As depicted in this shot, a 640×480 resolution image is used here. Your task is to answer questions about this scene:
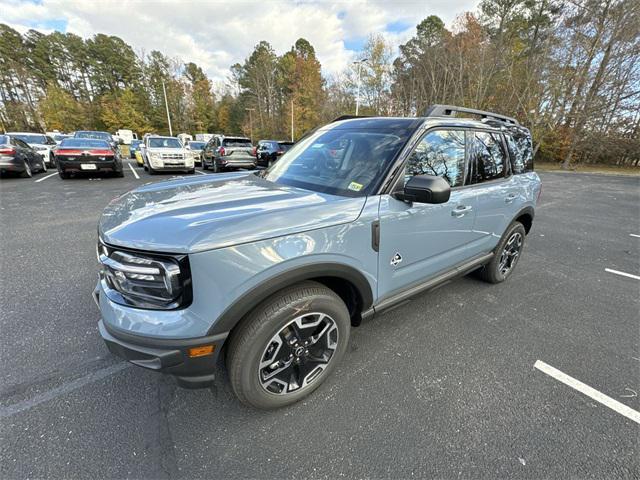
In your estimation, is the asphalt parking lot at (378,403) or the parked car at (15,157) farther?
the parked car at (15,157)

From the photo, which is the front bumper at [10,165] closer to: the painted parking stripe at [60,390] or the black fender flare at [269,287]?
the painted parking stripe at [60,390]

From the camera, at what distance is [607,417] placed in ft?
5.94

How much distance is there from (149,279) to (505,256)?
383 centimetres

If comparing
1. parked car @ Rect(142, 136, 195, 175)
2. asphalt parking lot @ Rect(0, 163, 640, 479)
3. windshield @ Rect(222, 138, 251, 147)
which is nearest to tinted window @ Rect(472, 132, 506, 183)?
asphalt parking lot @ Rect(0, 163, 640, 479)

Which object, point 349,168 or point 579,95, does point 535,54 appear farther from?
point 349,168

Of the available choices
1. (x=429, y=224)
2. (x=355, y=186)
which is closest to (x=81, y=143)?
(x=355, y=186)

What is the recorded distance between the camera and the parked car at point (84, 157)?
9.55m

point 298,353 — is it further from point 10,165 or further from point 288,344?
point 10,165

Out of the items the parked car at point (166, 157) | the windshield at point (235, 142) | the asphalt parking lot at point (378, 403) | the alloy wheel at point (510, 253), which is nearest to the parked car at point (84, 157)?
the parked car at point (166, 157)

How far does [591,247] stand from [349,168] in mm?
5433

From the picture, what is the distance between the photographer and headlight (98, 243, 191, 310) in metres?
1.34

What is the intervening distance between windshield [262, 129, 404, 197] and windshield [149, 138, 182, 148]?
11.7 m

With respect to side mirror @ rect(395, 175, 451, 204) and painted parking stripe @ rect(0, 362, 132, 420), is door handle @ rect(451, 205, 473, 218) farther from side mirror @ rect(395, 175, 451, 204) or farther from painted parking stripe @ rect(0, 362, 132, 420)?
painted parking stripe @ rect(0, 362, 132, 420)

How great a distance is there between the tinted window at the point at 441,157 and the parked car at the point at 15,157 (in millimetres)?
13183
